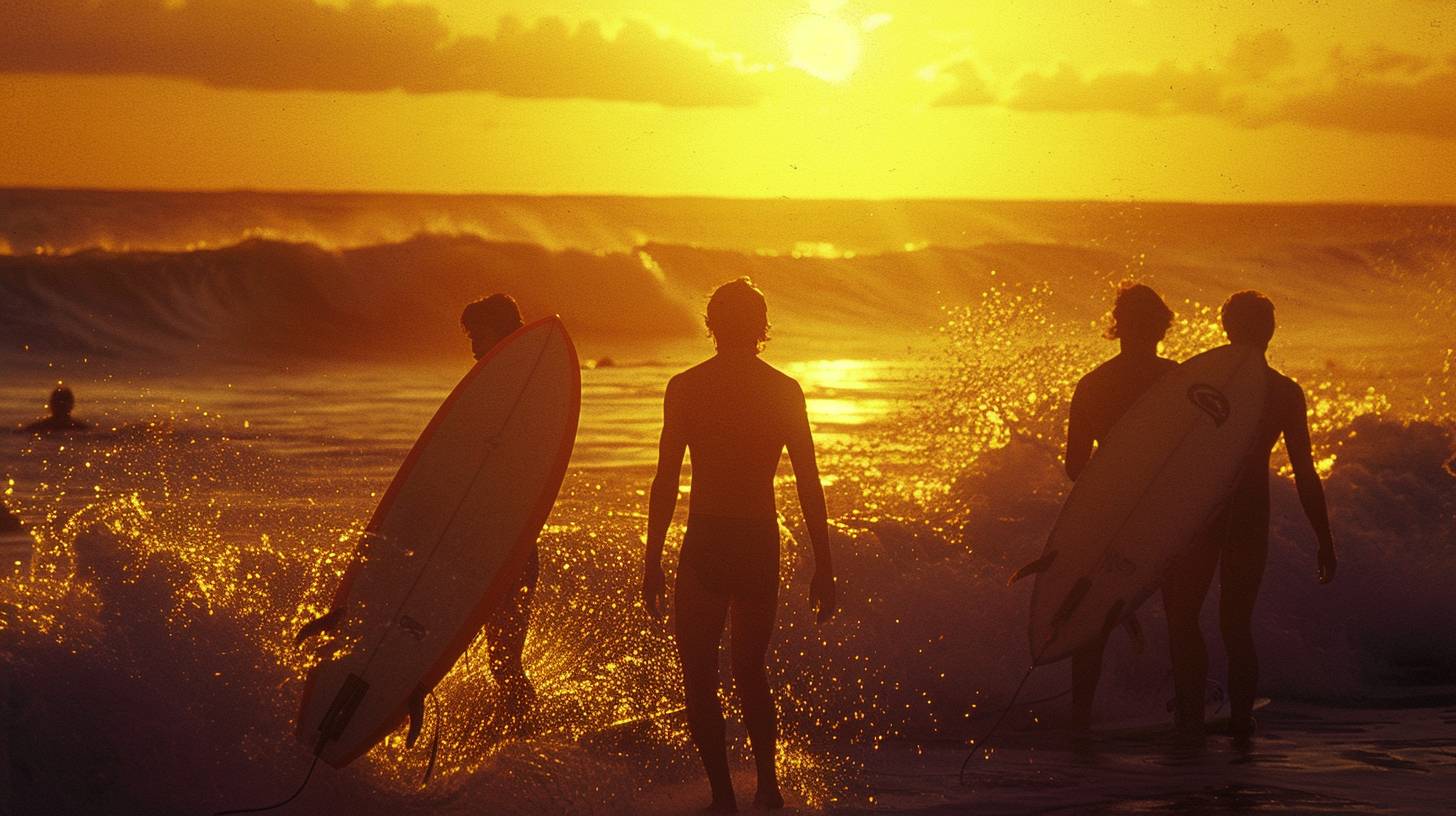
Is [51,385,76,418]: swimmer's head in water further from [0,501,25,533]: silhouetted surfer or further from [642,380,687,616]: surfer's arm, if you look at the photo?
Answer: [642,380,687,616]: surfer's arm

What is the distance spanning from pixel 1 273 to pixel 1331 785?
27.5m

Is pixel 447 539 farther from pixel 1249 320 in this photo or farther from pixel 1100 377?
pixel 1249 320

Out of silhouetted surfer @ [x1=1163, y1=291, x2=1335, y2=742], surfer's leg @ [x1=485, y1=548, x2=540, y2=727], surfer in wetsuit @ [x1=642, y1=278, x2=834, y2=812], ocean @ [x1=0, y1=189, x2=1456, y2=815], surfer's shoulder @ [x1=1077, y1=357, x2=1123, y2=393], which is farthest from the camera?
surfer's shoulder @ [x1=1077, y1=357, x2=1123, y2=393]

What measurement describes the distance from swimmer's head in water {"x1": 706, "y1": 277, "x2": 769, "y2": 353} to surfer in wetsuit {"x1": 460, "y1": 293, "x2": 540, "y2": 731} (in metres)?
1.03

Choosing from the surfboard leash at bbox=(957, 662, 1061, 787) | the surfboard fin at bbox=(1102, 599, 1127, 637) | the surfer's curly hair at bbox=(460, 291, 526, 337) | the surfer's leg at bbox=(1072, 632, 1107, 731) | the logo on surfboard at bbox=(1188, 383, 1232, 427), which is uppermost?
the surfer's curly hair at bbox=(460, 291, 526, 337)

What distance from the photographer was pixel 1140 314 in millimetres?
6016

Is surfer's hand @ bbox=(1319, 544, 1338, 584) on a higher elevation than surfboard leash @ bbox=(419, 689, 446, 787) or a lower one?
higher

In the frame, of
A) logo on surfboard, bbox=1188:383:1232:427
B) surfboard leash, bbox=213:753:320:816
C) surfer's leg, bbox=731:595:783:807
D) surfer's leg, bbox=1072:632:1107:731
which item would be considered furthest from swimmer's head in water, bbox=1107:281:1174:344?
surfboard leash, bbox=213:753:320:816

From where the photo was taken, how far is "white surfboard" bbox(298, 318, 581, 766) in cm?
512

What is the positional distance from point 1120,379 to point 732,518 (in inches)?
73.9

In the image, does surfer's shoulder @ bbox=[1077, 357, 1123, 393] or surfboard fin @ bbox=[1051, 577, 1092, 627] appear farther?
surfer's shoulder @ bbox=[1077, 357, 1123, 393]

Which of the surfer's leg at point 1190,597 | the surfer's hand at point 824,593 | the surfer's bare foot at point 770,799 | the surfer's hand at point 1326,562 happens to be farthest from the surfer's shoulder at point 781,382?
the surfer's hand at point 1326,562

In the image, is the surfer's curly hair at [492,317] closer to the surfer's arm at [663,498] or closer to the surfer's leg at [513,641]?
the surfer's leg at [513,641]

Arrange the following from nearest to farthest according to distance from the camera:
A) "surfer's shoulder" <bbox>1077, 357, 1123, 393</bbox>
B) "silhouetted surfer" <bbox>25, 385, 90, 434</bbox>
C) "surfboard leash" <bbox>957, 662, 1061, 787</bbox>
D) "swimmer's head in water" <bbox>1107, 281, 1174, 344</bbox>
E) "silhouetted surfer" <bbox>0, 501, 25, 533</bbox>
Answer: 1. "surfboard leash" <bbox>957, 662, 1061, 787</bbox>
2. "swimmer's head in water" <bbox>1107, 281, 1174, 344</bbox>
3. "surfer's shoulder" <bbox>1077, 357, 1123, 393</bbox>
4. "silhouetted surfer" <bbox>0, 501, 25, 533</bbox>
5. "silhouetted surfer" <bbox>25, 385, 90, 434</bbox>
